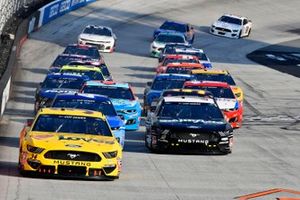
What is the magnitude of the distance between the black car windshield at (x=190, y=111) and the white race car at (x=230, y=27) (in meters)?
39.8

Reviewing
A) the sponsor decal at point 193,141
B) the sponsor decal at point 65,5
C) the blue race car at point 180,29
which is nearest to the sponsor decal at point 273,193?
the sponsor decal at point 193,141

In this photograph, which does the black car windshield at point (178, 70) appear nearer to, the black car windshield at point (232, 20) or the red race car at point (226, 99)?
the red race car at point (226, 99)

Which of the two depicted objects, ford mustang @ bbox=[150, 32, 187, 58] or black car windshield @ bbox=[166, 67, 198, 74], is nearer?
black car windshield @ bbox=[166, 67, 198, 74]

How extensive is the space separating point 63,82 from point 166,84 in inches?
131

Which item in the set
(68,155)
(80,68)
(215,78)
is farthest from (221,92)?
(68,155)

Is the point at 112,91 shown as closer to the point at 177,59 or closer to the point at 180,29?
the point at 177,59

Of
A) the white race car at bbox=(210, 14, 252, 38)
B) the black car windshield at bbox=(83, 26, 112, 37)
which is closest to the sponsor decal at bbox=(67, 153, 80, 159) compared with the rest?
the black car windshield at bbox=(83, 26, 112, 37)

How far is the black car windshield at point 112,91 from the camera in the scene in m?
30.6

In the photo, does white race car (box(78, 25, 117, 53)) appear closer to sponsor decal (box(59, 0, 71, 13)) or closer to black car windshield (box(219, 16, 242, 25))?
black car windshield (box(219, 16, 242, 25))

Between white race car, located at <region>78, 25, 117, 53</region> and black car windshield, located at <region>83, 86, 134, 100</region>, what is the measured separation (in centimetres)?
2358

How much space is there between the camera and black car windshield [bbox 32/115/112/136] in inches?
827

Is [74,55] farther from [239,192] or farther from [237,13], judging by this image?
[237,13]

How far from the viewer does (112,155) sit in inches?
784

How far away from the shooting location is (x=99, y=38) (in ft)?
180
